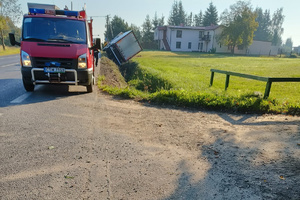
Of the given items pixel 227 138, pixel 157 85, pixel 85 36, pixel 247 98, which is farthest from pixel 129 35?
pixel 227 138

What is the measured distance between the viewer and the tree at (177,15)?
324ft

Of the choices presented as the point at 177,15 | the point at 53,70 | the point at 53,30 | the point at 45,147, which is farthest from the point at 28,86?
the point at 177,15

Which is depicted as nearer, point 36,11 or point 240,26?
point 36,11

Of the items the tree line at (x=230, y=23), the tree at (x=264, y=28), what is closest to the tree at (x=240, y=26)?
the tree line at (x=230, y=23)

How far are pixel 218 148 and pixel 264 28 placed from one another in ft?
455

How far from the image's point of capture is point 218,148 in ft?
12.8

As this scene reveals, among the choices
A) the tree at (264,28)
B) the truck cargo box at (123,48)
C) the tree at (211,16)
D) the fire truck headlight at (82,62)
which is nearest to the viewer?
the fire truck headlight at (82,62)

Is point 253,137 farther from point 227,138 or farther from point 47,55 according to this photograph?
point 47,55

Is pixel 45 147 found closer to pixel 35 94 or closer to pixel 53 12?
pixel 35 94

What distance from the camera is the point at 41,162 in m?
3.15

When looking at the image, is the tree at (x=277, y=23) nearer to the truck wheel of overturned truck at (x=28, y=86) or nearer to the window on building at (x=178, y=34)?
the window on building at (x=178, y=34)

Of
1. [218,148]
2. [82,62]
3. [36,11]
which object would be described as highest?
[36,11]

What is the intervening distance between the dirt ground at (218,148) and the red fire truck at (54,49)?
173 cm

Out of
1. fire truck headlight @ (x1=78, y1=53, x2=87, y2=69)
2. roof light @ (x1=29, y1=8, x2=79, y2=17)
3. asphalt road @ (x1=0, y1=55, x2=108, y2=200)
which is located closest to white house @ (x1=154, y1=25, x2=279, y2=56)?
roof light @ (x1=29, y1=8, x2=79, y2=17)
